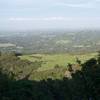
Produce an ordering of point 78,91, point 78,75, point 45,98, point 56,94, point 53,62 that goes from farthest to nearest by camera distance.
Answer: point 53,62, point 56,94, point 45,98, point 78,75, point 78,91

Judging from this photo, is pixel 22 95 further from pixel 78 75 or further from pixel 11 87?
pixel 78 75

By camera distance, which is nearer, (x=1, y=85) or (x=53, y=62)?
(x=1, y=85)

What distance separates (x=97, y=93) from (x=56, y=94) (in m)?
11.2

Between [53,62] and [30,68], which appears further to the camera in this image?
[53,62]

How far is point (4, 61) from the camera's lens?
90938mm

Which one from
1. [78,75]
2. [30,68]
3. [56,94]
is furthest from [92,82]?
[30,68]

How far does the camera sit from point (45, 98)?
3231 cm

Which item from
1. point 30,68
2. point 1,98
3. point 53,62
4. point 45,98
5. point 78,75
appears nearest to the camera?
point 1,98

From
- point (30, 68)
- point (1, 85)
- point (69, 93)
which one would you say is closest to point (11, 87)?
point (1, 85)

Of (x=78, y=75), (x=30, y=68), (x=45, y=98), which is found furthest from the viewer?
(x=30, y=68)

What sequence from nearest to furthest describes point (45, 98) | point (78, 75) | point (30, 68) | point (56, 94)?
point (78, 75) < point (45, 98) < point (56, 94) < point (30, 68)

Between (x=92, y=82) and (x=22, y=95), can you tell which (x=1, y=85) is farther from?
(x=92, y=82)

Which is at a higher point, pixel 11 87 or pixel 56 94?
pixel 11 87

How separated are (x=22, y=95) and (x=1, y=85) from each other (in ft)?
6.71
